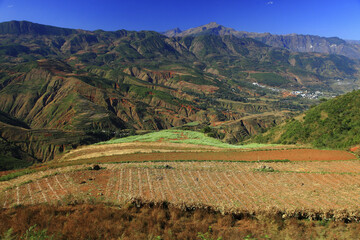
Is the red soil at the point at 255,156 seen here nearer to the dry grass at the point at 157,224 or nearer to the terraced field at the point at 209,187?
the terraced field at the point at 209,187

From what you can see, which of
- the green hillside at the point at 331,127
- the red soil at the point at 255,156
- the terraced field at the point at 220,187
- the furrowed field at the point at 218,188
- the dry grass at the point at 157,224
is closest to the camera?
the dry grass at the point at 157,224

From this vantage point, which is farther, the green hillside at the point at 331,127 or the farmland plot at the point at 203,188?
the green hillside at the point at 331,127

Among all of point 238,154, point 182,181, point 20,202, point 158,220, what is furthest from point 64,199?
point 238,154

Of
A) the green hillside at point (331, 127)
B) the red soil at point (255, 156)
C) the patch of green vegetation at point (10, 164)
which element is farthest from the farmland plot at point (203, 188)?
the patch of green vegetation at point (10, 164)

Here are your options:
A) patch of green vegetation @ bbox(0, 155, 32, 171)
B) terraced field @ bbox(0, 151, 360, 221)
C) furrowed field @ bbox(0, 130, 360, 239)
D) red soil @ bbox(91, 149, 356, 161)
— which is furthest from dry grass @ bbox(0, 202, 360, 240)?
patch of green vegetation @ bbox(0, 155, 32, 171)

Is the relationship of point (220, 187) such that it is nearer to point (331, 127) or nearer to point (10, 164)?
point (331, 127)

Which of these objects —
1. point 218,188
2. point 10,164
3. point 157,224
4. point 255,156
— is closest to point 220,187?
point 218,188

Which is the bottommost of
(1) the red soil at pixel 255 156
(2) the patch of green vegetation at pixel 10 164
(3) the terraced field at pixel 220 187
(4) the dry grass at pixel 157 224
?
(2) the patch of green vegetation at pixel 10 164

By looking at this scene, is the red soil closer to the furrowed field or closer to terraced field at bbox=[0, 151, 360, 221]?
the furrowed field
